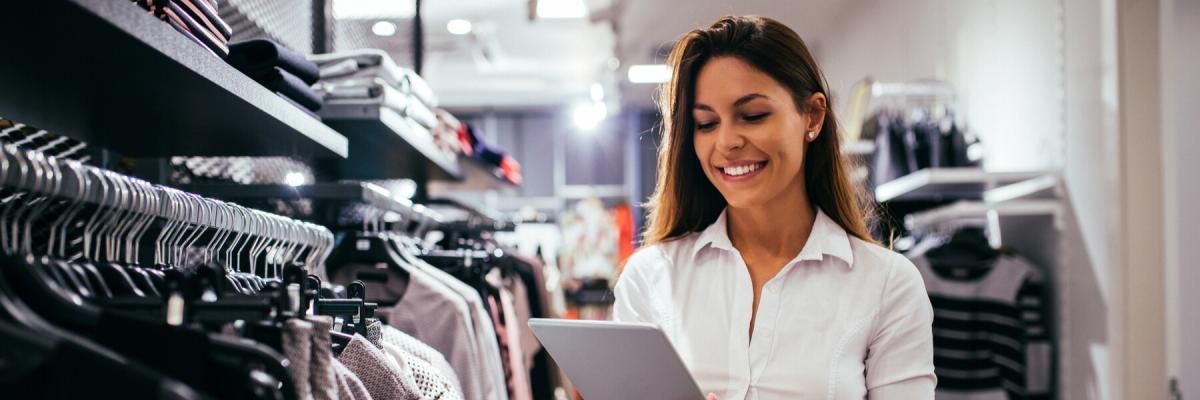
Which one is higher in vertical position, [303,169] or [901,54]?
[901,54]

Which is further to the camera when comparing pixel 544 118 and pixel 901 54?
pixel 544 118

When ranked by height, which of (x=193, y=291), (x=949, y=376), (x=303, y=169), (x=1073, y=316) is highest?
(x=303, y=169)

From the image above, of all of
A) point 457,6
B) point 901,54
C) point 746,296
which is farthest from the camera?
point 457,6

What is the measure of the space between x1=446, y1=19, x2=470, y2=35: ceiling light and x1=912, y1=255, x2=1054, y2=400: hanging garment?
418cm

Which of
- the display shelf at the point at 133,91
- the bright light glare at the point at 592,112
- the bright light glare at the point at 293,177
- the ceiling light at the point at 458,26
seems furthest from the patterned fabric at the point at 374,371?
the bright light glare at the point at 592,112

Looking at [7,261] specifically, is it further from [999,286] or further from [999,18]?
[999,18]

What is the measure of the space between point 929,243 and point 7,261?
3.20m

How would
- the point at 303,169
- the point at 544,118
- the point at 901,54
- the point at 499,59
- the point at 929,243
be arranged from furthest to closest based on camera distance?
the point at 544,118 < the point at 499,59 < the point at 901,54 < the point at 929,243 < the point at 303,169

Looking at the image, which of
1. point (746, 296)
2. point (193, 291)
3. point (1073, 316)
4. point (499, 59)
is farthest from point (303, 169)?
point (499, 59)

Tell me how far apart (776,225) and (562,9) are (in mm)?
4026

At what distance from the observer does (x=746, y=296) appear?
5.41 feet

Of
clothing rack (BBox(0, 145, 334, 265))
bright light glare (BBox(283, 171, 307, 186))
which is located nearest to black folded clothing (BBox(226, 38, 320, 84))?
clothing rack (BBox(0, 145, 334, 265))

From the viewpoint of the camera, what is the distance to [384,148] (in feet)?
8.37

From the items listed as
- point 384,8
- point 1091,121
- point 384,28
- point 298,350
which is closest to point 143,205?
point 298,350
